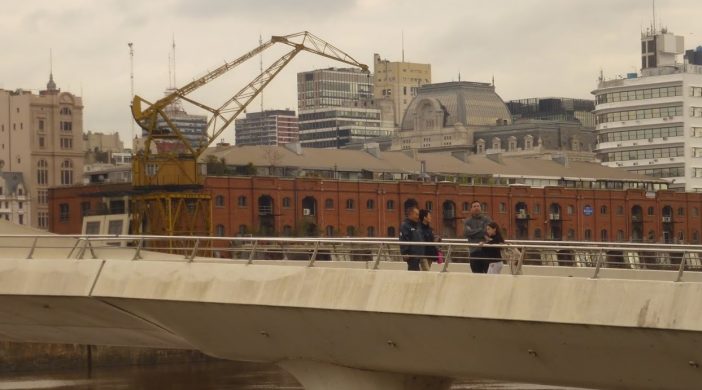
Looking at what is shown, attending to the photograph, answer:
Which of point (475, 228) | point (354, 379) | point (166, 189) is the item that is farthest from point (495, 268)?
point (166, 189)

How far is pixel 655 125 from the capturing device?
164500mm

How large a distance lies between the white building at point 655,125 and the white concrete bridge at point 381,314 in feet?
436

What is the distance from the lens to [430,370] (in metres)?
28.2

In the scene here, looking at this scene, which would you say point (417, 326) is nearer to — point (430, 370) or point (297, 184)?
point (430, 370)

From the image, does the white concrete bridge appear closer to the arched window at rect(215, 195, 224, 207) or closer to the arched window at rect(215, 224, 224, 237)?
the arched window at rect(215, 224, 224, 237)

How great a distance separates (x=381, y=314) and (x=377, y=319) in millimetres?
218

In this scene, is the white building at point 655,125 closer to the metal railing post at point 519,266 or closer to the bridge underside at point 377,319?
the bridge underside at point 377,319

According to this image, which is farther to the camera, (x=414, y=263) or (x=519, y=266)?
(x=414, y=263)

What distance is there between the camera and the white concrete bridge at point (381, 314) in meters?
24.4

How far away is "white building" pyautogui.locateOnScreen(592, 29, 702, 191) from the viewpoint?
163250 mm

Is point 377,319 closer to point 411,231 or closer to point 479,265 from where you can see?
point 479,265

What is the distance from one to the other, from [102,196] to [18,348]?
36.5 meters

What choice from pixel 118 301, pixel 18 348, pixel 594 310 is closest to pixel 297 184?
pixel 18 348

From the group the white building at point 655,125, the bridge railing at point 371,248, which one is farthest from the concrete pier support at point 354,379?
the white building at point 655,125
